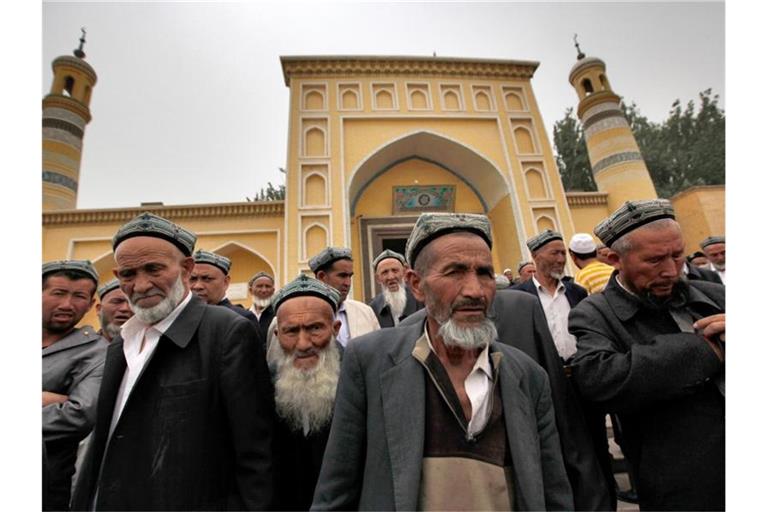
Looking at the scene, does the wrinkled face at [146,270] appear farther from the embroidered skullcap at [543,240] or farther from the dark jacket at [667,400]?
the embroidered skullcap at [543,240]

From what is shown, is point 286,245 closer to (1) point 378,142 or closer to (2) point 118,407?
(1) point 378,142

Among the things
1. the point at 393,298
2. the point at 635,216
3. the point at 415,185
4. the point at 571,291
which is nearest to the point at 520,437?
the point at 635,216

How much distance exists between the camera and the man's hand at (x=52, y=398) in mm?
1749

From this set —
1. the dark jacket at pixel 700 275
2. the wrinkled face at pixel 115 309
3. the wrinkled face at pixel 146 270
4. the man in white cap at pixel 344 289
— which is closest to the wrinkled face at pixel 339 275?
the man in white cap at pixel 344 289

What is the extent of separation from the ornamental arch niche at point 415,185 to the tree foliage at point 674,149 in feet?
36.7

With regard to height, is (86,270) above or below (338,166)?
below

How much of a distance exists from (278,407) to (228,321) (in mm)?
529

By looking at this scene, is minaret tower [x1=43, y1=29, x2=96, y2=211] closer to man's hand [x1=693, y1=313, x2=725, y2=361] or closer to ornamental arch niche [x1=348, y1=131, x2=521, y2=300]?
ornamental arch niche [x1=348, y1=131, x2=521, y2=300]

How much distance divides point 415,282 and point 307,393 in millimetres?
870

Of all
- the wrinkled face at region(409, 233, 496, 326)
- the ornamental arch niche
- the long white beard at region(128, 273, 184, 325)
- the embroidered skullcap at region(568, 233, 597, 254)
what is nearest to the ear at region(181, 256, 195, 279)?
the long white beard at region(128, 273, 184, 325)

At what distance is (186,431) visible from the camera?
1489 millimetres

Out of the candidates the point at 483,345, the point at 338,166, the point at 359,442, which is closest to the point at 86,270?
the point at 359,442

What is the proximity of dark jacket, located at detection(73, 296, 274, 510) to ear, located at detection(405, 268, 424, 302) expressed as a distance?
750 mm

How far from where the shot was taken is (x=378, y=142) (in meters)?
11.5
